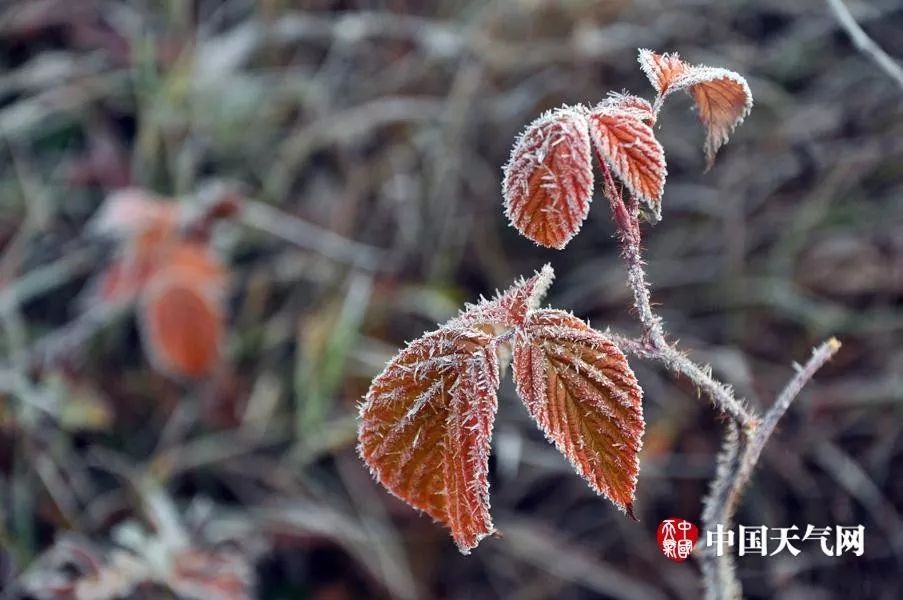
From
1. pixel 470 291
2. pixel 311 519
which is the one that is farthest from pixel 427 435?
pixel 470 291

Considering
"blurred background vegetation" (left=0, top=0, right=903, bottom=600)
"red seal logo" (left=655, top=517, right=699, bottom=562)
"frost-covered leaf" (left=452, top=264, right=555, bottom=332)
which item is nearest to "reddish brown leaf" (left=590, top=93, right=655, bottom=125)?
"frost-covered leaf" (left=452, top=264, right=555, bottom=332)

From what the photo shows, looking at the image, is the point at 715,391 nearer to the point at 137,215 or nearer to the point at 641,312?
the point at 641,312

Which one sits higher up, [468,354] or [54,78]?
[54,78]

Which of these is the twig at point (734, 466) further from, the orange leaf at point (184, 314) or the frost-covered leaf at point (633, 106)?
the orange leaf at point (184, 314)

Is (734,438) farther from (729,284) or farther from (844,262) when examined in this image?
(844,262)

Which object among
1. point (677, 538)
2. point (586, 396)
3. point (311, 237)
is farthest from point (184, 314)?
point (586, 396)

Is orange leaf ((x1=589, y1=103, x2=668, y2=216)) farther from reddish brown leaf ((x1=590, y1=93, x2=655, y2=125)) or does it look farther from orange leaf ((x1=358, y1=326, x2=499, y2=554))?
orange leaf ((x1=358, y1=326, x2=499, y2=554))
